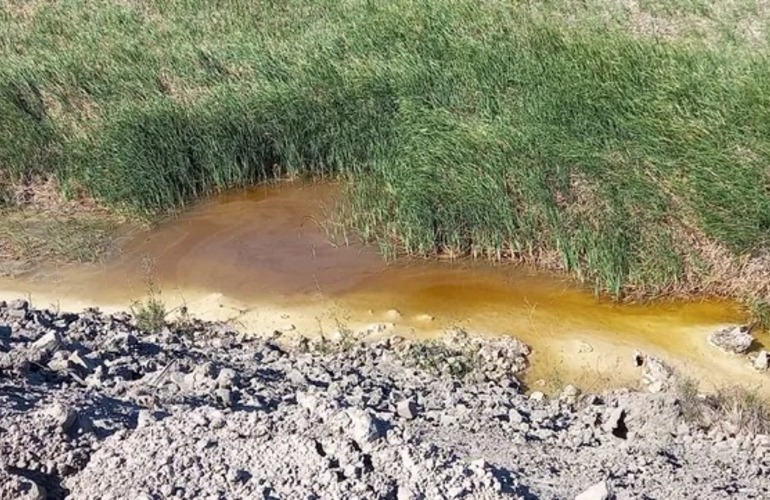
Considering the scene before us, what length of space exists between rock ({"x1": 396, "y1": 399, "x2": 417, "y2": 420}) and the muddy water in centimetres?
140

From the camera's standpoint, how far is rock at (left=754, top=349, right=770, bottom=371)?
6418 mm

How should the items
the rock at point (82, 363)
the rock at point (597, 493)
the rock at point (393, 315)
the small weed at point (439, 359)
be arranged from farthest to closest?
the rock at point (393, 315) → the small weed at point (439, 359) → the rock at point (82, 363) → the rock at point (597, 493)

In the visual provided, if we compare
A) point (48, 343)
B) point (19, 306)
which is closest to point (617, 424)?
point (48, 343)

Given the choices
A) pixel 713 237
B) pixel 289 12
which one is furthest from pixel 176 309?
pixel 289 12

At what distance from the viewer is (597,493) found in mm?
3936

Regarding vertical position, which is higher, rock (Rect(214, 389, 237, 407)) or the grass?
rock (Rect(214, 389, 237, 407))

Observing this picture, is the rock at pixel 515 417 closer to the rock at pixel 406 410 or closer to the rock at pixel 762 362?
the rock at pixel 406 410

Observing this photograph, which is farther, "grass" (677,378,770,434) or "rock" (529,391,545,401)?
"rock" (529,391,545,401)

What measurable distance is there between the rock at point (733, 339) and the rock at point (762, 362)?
0.45ft

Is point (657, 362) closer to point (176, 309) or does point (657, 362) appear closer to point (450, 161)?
point (450, 161)

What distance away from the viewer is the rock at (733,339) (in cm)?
658

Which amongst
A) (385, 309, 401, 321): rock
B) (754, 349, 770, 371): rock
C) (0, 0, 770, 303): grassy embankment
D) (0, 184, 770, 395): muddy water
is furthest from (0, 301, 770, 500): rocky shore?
(0, 0, 770, 303): grassy embankment

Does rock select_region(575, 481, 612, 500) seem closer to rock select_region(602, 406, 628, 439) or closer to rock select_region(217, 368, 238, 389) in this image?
rock select_region(602, 406, 628, 439)

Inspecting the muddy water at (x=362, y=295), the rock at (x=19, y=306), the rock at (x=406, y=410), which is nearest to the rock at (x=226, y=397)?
the rock at (x=406, y=410)
